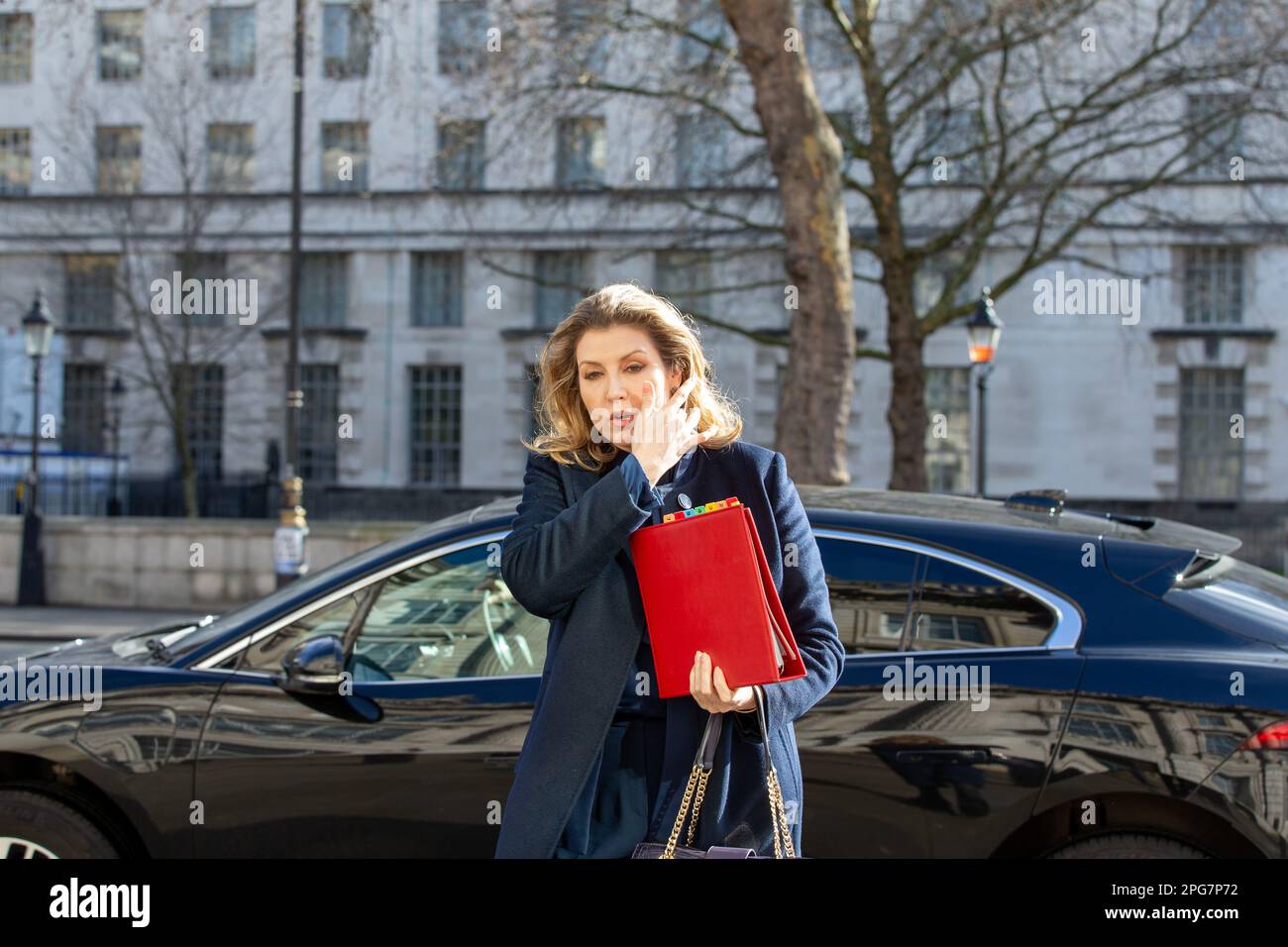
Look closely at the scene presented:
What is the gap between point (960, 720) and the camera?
358 cm

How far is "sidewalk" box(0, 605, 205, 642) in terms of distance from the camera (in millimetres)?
14188

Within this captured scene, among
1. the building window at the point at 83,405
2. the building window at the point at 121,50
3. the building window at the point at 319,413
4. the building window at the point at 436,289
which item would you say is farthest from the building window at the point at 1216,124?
the building window at the point at 83,405

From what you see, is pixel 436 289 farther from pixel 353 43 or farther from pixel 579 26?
pixel 579 26

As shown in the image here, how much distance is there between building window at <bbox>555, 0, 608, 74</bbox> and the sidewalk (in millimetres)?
Result: 7910

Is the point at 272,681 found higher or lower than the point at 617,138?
lower

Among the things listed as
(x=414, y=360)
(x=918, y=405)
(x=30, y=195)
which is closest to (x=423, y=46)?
(x=414, y=360)

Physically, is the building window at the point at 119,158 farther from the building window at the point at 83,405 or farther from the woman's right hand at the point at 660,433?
the woman's right hand at the point at 660,433

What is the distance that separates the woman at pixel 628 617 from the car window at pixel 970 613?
1.23m

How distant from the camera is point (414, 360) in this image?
32812 millimetres

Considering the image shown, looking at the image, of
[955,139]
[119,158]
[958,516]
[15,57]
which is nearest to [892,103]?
[955,139]

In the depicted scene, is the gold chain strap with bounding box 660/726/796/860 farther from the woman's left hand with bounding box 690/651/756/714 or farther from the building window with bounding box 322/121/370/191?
the building window with bounding box 322/121/370/191
